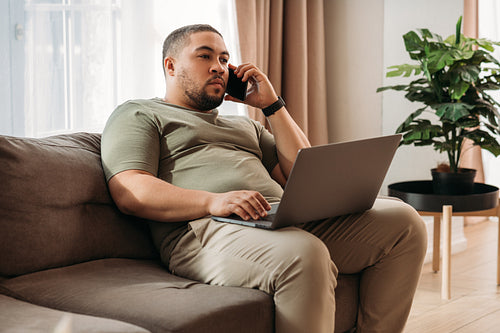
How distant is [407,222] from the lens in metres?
1.91

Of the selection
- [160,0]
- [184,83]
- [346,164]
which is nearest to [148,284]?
[346,164]

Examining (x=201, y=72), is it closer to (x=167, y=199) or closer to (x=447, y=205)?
(x=167, y=199)

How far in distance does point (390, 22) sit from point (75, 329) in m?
2.69

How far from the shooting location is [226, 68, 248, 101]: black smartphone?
2248 mm

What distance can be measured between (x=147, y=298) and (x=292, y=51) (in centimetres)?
210

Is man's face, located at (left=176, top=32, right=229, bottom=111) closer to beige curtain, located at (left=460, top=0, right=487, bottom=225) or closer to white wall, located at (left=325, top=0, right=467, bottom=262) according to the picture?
white wall, located at (left=325, top=0, right=467, bottom=262)

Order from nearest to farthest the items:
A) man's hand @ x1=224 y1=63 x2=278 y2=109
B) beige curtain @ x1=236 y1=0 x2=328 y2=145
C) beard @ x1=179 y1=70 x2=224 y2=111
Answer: beard @ x1=179 y1=70 x2=224 y2=111 → man's hand @ x1=224 y1=63 x2=278 y2=109 → beige curtain @ x1=236 y1=0 x2=328 y2=145

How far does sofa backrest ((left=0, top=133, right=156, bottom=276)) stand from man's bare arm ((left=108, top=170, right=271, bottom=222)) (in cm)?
10

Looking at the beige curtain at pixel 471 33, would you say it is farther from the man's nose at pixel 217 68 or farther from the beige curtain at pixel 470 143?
the man's nose at pixel 217 68

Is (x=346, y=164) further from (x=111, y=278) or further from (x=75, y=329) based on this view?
(x=75, y=329)

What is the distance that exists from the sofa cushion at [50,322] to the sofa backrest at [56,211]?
246mm

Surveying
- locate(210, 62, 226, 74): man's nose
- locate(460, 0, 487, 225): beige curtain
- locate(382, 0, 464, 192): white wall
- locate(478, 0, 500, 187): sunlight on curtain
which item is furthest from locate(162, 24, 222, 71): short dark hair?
locate(478, 0, 500, 187): sunlight on curtain

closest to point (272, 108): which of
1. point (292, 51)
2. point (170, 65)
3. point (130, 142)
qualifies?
point (170, 65)

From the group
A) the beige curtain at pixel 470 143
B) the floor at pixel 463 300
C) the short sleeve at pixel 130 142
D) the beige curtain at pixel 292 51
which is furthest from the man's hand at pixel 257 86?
the beige curtain at pixel 470 143
